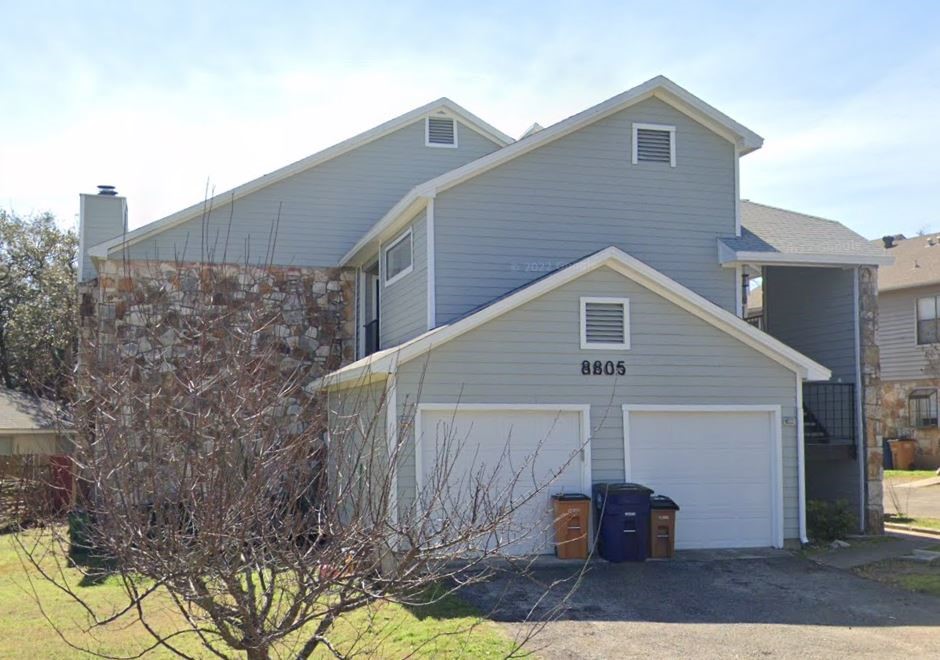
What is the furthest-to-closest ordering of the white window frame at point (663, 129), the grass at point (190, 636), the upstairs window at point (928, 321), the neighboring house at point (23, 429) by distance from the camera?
1. the upstairs window at point (928, 321)
2. the neighboring house at point (23, 429)
3. the white window frame at point (663, 129)
4. the grass at point (190, 636)

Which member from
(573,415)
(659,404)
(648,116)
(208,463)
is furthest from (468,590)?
Result: (648,116)

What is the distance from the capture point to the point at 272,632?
5539 millimetres

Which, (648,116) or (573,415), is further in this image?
(648,116)

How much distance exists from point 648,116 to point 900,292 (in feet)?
57.6

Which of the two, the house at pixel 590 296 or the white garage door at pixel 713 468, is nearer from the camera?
the house at pixel 590 296

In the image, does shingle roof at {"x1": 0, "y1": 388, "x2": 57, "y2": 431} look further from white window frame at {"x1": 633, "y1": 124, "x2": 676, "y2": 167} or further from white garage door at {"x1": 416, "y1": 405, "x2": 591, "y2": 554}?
white window frame at {"x1": 633, "y1": 124, "x2": 676, "y2": 167}

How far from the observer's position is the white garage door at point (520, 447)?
13.3m

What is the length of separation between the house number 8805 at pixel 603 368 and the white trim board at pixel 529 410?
1.60ft

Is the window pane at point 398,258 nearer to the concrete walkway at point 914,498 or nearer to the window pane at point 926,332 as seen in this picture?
the concrete walkway at point 914,498

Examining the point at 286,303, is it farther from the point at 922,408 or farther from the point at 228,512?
the point at 922,408

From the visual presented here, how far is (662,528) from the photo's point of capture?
43.9 ft

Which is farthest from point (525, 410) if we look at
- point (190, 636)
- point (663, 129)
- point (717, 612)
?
point (663, 129)

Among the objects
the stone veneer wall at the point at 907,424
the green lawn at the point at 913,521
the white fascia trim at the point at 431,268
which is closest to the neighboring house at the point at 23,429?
the white fascia trim at the point at 431,268

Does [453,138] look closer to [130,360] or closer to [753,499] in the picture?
[753,499]
